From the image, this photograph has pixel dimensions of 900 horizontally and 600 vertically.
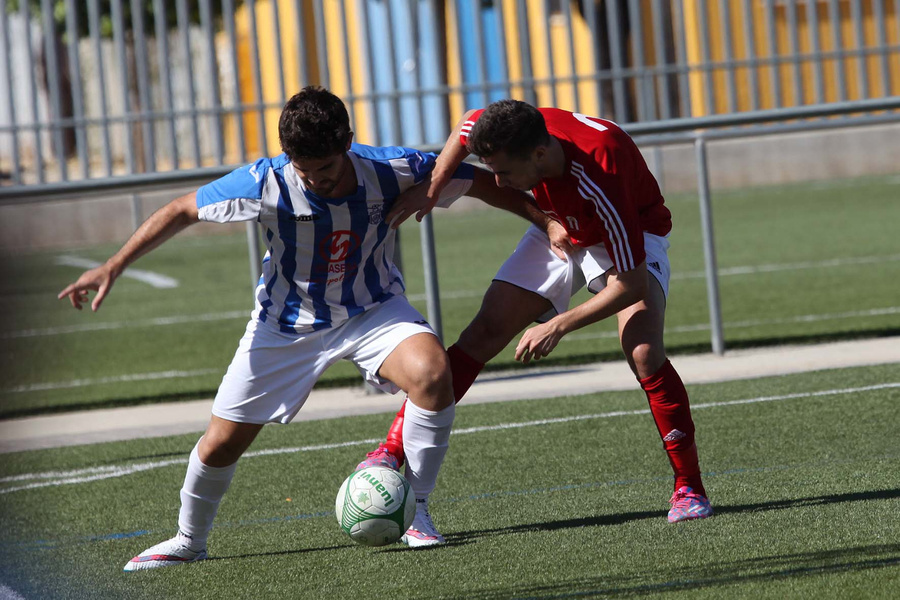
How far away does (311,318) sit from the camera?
434 cm

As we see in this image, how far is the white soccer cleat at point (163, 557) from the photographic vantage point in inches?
171

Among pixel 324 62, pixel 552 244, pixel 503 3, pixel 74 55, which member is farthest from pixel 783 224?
pixel 552 244

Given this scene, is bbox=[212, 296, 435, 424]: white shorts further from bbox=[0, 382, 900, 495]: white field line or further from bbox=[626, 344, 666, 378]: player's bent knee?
bbox=[0, 382, 900, 495]: white field line

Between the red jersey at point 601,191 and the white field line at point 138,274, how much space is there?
452 inches

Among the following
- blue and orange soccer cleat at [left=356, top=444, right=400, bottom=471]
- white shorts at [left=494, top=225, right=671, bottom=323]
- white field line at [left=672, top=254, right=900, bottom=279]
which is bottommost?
white field line at [left=672, top=254, right=900, bottom=279]

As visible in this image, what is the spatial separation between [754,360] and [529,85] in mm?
3084

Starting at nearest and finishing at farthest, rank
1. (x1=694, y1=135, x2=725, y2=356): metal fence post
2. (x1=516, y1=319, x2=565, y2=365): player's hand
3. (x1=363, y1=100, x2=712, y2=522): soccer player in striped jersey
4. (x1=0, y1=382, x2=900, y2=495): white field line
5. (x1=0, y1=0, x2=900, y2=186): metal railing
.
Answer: (x1=516, y1=319, x2=565, y2=365): player's hand
(x1=363, y1=100, x2=712, y2=522): soccer player in striped jersey
(x1=0, y1=382, x2=900, y2=495): white field line
(x1=694, y1=135, x2=725, y2=356): metal fence post
(x1=0, y1=0, x2=900, y2=186): metal railing

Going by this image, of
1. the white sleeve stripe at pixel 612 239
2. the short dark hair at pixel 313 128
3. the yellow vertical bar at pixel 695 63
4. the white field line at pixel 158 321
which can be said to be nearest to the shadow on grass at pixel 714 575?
the white sleeve stripe at pixel 612 239

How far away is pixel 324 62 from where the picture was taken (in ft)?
32.6

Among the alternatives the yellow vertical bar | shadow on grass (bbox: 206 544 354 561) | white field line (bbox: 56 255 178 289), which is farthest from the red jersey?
white field line (bbox: 56 255 178 289)

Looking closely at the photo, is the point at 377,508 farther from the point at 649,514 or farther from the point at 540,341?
the point at 649,514

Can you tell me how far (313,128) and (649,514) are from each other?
1897 mm

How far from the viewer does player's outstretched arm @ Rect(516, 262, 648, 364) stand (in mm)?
4031

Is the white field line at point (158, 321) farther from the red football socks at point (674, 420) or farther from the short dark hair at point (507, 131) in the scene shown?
the short dark hair at point (507, 131)
